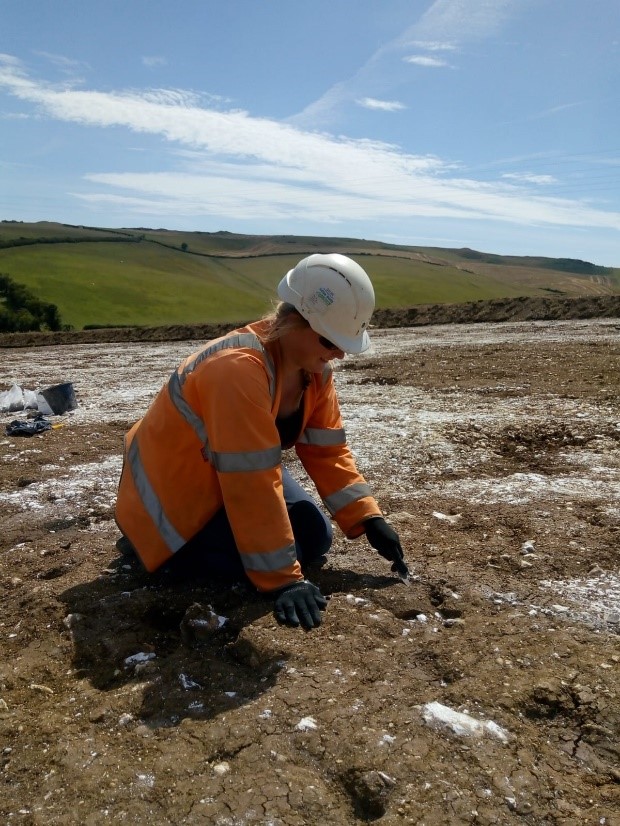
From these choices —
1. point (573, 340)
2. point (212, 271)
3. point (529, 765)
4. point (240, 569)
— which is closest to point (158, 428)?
point (240, 569)

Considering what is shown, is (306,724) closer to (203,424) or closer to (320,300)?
(203,424)

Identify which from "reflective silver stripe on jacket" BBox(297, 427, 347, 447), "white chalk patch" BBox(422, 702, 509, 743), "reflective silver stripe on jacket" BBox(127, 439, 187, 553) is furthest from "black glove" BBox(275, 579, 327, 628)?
"reflective silver stripe on jacket" BBox(297, 427, 347, 447)

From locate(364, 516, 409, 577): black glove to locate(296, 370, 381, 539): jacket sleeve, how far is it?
0.17ft

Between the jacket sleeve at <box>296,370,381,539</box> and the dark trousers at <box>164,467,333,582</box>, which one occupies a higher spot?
the jacket sleeve at <box>296,370,381,539</box>

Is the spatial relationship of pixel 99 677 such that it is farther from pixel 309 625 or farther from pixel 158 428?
pixel 158 428

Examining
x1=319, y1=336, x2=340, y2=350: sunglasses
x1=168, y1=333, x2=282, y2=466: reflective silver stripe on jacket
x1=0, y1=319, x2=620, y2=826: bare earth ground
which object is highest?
x1=319, y1=336, x2=340, y2=350: sunglasses

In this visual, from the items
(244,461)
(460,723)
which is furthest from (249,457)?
(460,723)

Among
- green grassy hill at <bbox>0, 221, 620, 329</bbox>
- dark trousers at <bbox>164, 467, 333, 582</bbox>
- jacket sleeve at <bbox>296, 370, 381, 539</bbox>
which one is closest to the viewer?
dark trousers at <bbox>164, 467, 333, 582</bbox>

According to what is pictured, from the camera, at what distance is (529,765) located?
218 centimetres

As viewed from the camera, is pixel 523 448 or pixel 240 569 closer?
pixel 240 569

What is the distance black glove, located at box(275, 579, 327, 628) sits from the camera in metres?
2.93

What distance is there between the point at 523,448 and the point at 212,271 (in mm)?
68875

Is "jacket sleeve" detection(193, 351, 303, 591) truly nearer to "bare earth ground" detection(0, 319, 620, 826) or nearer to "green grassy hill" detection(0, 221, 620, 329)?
"bare earth ground" detection(0, 319, 620, 826)

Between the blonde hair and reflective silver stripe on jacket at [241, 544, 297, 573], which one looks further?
the blonde hair
